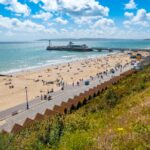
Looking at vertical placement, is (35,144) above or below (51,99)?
above

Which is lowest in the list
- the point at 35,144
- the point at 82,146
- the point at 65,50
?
the point at 65,50

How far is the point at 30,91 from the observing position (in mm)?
53281

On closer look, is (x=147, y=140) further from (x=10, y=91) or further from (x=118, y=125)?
(x=10, y=91)

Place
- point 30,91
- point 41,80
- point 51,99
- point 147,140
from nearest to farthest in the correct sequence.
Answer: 1. point 147,140
2. point 51,99
3. point 30,91
4. point 41,80

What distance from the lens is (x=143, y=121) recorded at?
808 cm

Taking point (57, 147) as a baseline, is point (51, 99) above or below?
below

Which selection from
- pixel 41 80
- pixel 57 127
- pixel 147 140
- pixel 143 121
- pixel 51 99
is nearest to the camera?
pixel 147 140

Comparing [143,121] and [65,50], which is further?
[65,50]

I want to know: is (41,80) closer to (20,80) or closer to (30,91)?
(20,80)

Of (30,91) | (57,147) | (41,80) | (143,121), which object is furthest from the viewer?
(41,80)

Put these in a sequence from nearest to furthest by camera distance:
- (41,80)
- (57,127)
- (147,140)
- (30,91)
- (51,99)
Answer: (147,140), (57,127), (51,99), (30,91), (41,80)

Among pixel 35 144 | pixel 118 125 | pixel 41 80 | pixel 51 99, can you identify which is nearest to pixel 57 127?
pixel 35 144

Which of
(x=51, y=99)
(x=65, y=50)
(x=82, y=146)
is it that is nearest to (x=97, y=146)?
(x=82, y=146)

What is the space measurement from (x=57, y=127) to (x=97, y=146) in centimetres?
300
